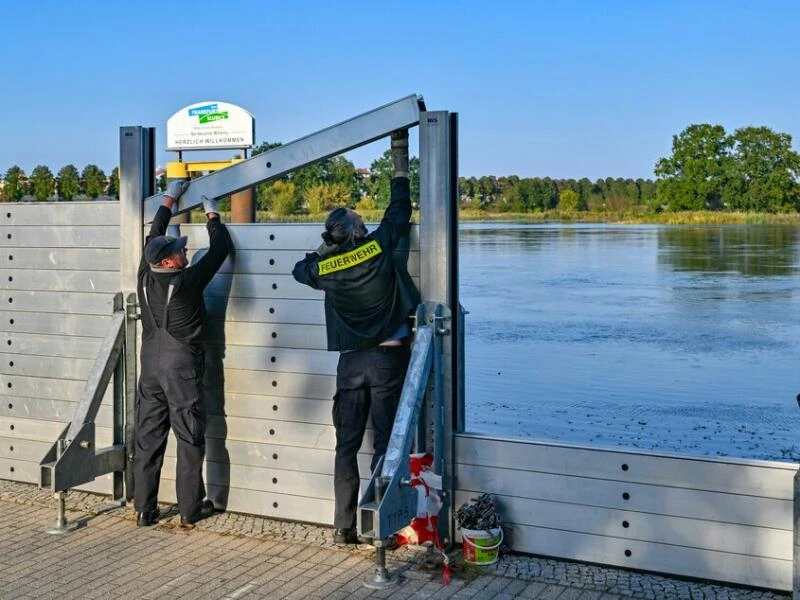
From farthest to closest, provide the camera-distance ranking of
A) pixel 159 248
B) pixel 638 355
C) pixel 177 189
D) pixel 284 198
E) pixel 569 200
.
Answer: pixel 569 200 < pixel 638 355 < pixel 284 198 < pixel 177 189 < pixel 159 248

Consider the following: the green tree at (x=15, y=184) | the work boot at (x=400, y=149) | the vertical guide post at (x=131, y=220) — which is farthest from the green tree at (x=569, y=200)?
the work boot at (x=400, y=149)

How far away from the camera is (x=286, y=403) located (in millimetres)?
6254

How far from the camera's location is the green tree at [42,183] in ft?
49.9

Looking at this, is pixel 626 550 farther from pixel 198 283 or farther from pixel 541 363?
pixel 541 363

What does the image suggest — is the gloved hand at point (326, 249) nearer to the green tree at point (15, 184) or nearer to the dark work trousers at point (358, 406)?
the dark work trousers at point (358, 406)

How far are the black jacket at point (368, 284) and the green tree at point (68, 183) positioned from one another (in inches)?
404

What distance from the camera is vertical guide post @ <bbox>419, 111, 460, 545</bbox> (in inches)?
224

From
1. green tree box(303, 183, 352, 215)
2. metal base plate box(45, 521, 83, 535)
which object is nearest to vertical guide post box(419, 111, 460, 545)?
metal base plate box(45, 521, 83, 535)

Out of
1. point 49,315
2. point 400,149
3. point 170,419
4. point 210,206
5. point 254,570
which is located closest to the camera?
point 254,570

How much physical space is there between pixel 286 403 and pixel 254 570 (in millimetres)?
1185

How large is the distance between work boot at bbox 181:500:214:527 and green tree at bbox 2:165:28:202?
976 centimetres

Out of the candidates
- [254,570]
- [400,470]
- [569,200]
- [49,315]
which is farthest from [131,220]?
[569,200]

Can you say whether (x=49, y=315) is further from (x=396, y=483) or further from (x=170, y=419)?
(x=396, y=483)

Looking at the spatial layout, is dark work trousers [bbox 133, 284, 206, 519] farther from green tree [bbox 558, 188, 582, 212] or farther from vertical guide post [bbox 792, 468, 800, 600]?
green tree [bbox 558, 188, 582, 212]
